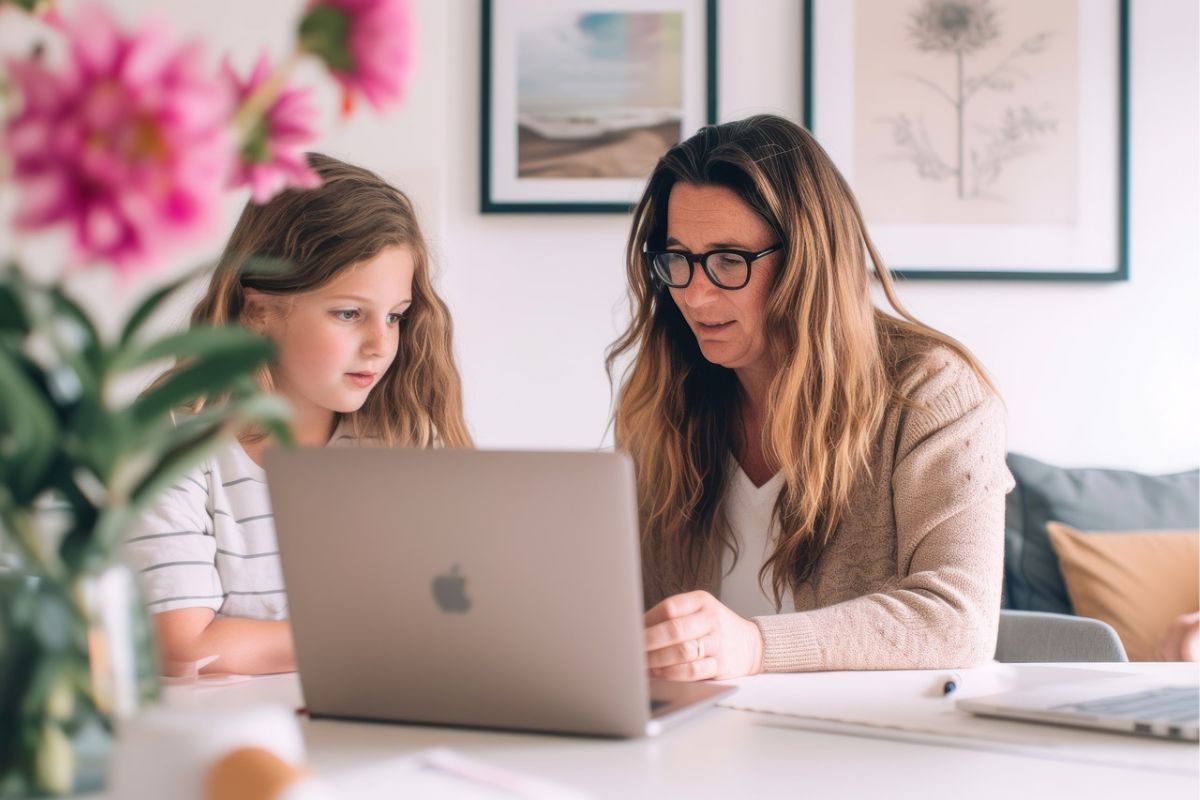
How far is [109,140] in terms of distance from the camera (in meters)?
0.54

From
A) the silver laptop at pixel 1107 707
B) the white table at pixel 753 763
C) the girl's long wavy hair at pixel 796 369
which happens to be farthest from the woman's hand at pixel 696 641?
the girl's long wavy hair at pixel 796 369

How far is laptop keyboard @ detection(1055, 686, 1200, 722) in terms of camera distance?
990mm

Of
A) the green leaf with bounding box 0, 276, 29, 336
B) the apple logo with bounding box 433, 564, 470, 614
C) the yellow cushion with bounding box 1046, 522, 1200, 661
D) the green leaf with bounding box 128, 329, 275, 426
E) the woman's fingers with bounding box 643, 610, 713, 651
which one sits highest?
the green leaf with bounding box 0, 276, 29, 336

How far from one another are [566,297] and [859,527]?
122 centimetres

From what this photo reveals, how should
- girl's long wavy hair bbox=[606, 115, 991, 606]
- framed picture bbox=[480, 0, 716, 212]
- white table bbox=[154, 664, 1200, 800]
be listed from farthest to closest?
framed picture bbox=[480, 0, 716, 212], girl's long wavy hair bbox=[606, 115, 991, 606], white table bbox=[154, 664, 1200, 800]

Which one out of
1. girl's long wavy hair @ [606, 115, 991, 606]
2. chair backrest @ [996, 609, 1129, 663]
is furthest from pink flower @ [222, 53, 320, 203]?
chair backrest @ [996, 609, 1129, 663]

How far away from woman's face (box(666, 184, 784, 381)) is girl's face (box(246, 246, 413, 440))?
0.42 metres

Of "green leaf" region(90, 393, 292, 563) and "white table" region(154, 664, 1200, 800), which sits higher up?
"green leaf" region(90, 393, 292, 563)

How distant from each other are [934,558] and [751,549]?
0.34 m

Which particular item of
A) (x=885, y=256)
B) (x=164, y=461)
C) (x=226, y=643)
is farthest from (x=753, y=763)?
(x=885, y=256)

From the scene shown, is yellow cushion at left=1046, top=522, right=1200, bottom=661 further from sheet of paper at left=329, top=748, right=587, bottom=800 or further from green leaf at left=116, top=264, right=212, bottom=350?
green leaf at left=116, top=264, right=212, bottom=350

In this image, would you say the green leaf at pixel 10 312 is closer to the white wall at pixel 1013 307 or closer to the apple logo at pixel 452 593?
the apple logo at pixel 452 593

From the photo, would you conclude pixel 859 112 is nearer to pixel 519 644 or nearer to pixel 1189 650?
pixel 1189 650

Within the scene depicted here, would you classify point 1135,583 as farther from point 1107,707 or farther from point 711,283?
point 1107,707
